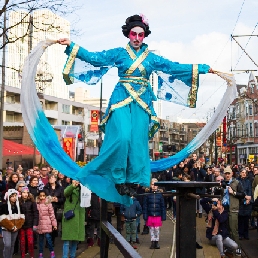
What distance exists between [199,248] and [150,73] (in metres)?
5.98

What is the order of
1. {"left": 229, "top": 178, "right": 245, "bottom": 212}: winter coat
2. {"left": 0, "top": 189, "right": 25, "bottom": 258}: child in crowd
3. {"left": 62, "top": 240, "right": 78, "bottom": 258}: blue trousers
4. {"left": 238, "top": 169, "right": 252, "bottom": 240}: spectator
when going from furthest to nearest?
{"left": 238, "top": 169, "right": 252, "bottom": 240}: spectator < {"left": 229, "top": 178, "right": 245, "bottom": 212}: winter coat < {"left": 62, "top": 240, "right": 78, "bottom": 258}: blue trousers < {"left": 0, "top": 189, "right": 25, "bottom": 258}: child in crowd

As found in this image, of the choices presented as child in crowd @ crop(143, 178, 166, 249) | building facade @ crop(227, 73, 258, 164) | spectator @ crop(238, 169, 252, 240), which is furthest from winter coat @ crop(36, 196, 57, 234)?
building facade @ crop(227, 73, 258, 164)

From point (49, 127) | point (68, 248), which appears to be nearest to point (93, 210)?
point (68, 248)

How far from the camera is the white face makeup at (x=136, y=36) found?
3.67 meters

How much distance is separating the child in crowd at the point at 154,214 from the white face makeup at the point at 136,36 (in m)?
5.69

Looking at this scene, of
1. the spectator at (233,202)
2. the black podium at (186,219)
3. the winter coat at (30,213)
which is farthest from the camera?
the spectator at (233,202)

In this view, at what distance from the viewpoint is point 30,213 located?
8.08 m

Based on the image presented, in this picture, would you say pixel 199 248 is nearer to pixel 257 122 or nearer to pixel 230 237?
pixel 230 237

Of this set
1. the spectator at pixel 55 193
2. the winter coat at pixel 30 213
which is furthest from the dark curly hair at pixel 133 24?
the spectator at pixel 55 193

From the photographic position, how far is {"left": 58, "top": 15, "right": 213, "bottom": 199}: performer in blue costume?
11.1 ft

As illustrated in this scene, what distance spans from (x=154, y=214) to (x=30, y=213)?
2516mm

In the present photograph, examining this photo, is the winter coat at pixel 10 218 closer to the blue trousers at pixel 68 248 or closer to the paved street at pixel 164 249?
the blue trousers at pixel 68 248

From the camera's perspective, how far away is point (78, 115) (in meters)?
58.6

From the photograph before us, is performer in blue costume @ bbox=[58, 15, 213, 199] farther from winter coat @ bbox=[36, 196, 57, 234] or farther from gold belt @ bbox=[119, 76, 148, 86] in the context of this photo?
winter coat @ bbox=[36, 196, 57, 234]
